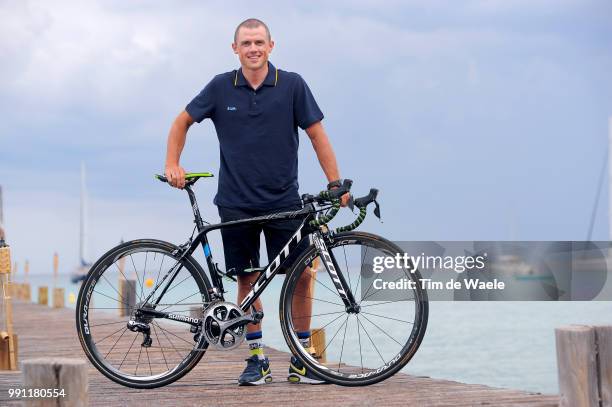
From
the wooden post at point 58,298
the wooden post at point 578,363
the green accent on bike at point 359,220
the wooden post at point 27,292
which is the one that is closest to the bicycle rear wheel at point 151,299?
the green accent on bike at point 359,220

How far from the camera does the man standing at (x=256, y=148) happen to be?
541 centimetres

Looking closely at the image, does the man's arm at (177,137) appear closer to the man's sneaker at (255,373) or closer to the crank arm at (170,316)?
the crank arm at (170,316)

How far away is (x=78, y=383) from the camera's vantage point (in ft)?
13.3

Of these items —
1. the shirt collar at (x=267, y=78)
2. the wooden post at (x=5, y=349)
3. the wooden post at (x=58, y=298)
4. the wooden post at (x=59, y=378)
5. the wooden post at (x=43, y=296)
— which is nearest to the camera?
the wooden post at (x=59, y=378)

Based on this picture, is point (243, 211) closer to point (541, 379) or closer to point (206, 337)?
point (206, 337)

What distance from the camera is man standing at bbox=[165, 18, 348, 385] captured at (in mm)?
5410

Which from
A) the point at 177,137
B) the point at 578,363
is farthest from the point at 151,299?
the point at 578,363

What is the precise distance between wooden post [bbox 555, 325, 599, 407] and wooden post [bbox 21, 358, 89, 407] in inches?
91.7

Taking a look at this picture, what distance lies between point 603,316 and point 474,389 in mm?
71327

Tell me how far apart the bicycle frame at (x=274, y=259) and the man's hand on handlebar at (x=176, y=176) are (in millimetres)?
62

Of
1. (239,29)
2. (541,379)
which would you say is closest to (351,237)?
(239,29)

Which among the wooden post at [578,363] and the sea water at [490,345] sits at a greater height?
the wooden post at [578,363]

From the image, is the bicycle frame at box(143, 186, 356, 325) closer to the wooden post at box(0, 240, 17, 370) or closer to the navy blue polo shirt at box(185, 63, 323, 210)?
the navy blue polo shirt at box(185, 63, 323, 210)

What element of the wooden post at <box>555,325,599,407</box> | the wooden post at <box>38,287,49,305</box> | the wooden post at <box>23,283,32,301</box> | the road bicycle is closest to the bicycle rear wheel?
the road bicycle
